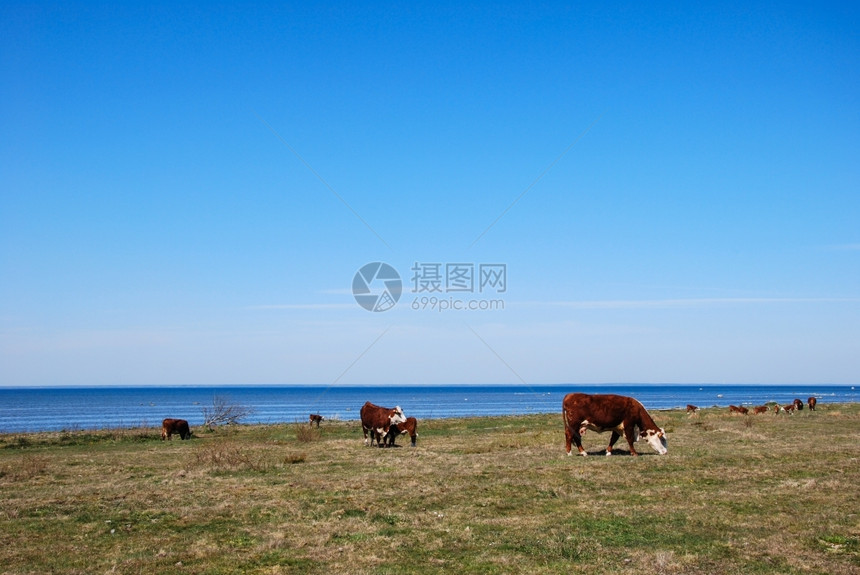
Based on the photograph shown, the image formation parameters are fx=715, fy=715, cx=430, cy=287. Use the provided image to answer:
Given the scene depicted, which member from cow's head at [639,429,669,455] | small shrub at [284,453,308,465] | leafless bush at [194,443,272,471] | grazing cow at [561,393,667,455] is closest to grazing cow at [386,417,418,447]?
small shrub at [284,453,308,465]

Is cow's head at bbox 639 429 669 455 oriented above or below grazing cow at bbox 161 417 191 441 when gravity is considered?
above

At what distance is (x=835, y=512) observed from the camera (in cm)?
1382

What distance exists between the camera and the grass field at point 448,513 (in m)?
11.2

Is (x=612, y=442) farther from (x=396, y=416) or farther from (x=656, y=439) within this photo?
(x=396, y=416)

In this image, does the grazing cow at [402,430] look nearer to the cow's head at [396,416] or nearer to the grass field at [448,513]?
the cow's head at [396,416]

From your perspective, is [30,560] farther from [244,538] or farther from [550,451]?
[550,451]

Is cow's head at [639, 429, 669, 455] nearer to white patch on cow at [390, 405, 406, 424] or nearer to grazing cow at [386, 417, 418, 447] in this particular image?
grazing cow at [386, 417, 418, 447]

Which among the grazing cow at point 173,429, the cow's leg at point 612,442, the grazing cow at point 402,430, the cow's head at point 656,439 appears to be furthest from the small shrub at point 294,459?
the grazing cow at point 173,429

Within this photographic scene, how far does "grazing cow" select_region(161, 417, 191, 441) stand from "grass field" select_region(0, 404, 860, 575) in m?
15.1

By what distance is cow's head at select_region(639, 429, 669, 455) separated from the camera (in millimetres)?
23953

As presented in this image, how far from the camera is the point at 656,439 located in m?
24.1

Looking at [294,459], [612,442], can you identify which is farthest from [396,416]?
[612,442]

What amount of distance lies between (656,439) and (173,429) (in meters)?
29.0

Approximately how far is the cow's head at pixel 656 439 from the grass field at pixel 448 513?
49 cm
